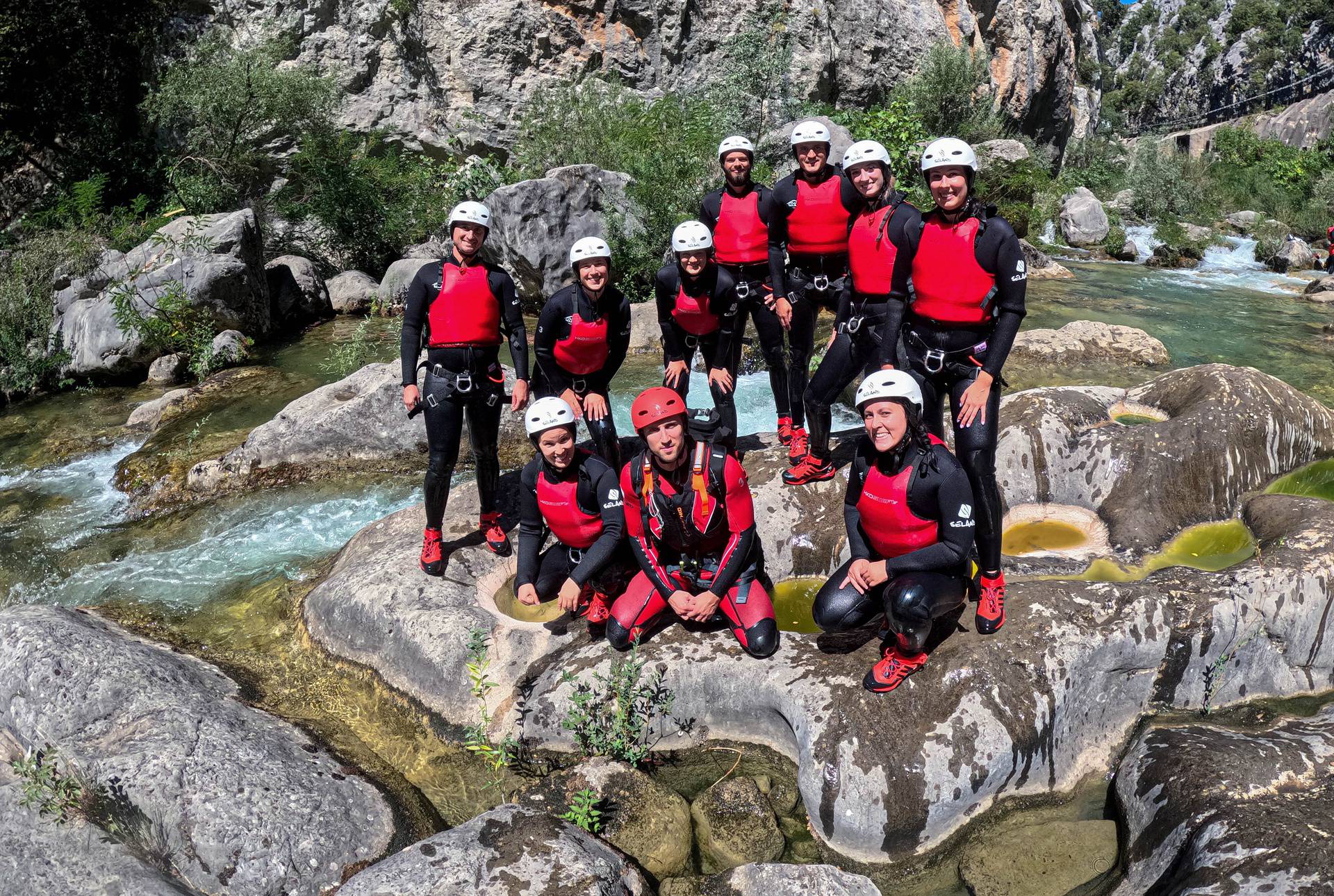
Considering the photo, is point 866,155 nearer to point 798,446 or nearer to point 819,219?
point 819,219

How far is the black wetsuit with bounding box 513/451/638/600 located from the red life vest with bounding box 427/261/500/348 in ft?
3.49

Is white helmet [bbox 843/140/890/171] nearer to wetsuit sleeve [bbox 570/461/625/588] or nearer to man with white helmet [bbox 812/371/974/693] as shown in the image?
man with white helmet [bbox 812/371/974/693]

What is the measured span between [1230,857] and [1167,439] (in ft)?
13.1

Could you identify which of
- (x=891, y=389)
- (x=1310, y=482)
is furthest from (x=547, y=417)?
(x=1310, y=482)

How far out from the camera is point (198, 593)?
6977mm

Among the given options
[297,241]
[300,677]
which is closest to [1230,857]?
[300,677]

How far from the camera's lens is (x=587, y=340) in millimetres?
6023

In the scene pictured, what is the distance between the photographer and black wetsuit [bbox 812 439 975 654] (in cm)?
438

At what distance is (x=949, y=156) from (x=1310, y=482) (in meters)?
4.96

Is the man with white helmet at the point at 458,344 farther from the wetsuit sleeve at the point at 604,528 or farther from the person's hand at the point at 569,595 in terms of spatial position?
the person's hand at the point at 569,595

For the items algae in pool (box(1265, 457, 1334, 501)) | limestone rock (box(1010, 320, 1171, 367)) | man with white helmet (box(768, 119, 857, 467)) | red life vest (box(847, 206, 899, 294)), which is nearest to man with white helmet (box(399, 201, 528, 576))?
man with white helmet (box(768, 119, 857, 467))

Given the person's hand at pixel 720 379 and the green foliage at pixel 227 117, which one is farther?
the green foliage at pixel 227 117

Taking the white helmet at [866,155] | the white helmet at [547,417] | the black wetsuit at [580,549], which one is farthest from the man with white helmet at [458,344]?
the white helmet at [866,155]

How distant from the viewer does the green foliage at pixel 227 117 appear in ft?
60.4
